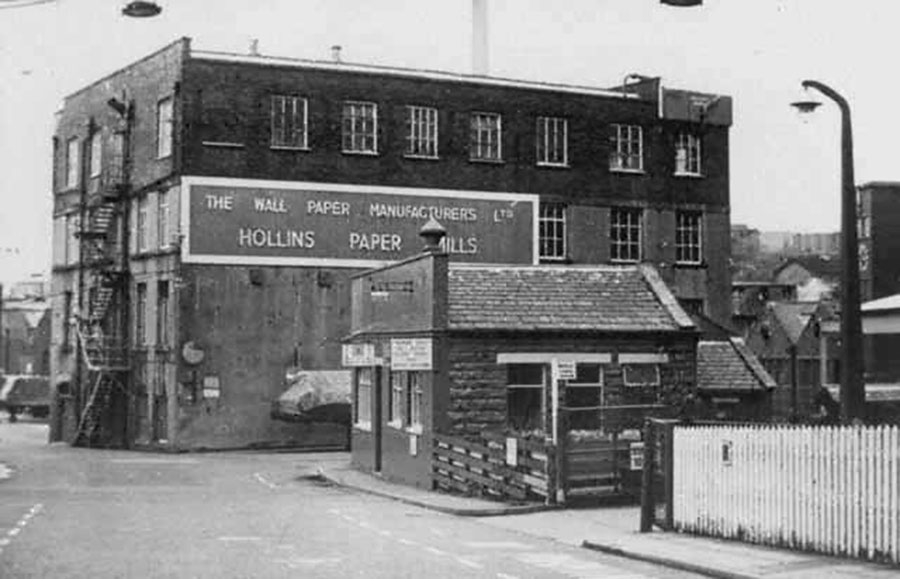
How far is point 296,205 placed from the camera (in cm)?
4834

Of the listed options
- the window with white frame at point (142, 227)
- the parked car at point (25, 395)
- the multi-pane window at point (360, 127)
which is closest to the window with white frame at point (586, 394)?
the multi-pane window at point (360, 127)

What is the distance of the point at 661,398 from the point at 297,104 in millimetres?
22159

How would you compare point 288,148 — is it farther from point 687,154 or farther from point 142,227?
point 687,154

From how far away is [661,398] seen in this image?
1225 inches

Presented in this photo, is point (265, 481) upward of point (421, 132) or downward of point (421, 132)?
downward

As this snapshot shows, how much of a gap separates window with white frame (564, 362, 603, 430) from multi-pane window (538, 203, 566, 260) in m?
22.1

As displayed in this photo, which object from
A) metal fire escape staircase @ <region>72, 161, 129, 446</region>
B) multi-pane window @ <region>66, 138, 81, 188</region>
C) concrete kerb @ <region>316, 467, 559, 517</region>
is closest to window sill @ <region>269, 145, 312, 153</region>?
metal fire escape staircase @ <region>72, 161, 129, 446</region>

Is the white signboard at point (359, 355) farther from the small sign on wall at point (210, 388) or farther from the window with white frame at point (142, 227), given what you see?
the window with white frame at point (142, 227)

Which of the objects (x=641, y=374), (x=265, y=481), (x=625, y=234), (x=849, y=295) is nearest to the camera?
(x=849, y=295)

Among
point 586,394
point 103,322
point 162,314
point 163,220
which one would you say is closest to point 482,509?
point 586,394

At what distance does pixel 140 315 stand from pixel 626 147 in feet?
63.9

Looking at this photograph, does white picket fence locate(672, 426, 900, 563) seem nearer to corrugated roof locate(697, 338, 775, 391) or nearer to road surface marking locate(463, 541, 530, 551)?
road surface marking locate(463, 541, 530, 551)

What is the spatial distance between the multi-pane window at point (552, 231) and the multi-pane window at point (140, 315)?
1459 cm

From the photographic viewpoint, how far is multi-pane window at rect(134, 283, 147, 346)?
51000 mm
